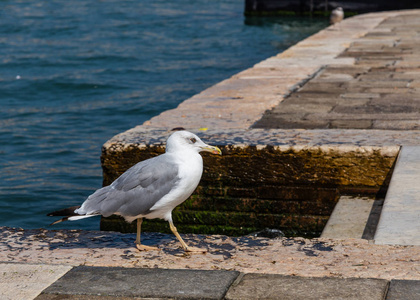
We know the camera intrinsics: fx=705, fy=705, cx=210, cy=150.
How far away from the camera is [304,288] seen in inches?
111

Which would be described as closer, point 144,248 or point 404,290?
point 404,290

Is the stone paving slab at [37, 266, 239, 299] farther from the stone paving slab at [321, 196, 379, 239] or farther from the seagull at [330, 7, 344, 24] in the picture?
the seagull at [330, 7, 344, 24]

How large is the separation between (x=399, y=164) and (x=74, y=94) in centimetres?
915

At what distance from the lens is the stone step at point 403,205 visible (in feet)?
11.3

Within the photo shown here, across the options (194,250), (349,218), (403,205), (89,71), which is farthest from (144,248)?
(89,71)

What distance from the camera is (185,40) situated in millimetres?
18719

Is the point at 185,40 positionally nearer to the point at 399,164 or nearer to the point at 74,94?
the point at 74,94

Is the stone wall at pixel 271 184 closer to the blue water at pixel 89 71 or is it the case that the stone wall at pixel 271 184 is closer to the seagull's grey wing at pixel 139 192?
the seagull's grey wing at pixel 139 192

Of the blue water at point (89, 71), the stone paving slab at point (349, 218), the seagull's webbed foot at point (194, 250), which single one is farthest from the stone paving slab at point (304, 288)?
the blue water at point (89, 71)

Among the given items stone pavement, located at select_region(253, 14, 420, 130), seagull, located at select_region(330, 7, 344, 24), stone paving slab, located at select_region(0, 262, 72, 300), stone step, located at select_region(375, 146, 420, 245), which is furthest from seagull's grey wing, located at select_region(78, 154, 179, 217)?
seagull, located at select_region(330, 7, 344, 24)

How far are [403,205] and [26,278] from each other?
203cm

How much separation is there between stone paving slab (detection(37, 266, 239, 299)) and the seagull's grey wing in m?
0.42

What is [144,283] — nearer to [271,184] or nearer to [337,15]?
[271,184]

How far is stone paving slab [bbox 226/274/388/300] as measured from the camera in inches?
107
